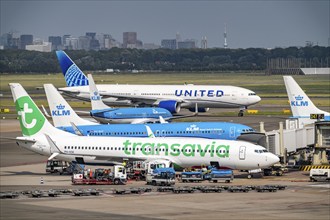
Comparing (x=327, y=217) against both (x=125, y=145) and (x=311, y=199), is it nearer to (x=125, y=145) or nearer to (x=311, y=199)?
(x=311, y=199)

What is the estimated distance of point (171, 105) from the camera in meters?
170

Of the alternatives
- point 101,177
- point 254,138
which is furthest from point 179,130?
point 101,177

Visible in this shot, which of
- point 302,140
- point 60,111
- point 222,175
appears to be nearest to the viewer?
point 222,175

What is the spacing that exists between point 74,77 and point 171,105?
19365 mm

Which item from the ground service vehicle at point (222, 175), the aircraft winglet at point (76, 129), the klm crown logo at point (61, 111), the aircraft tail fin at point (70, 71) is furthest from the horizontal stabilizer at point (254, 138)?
the aircraft tail fin at point (70, 71)

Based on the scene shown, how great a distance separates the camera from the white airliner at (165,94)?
569ft

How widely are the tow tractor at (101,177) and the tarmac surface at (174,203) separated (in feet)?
3.34

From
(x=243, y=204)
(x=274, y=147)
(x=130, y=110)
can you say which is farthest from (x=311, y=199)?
(x=130, y=110)

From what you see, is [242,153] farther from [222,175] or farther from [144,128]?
[144,128]

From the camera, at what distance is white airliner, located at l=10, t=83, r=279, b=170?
284 feet

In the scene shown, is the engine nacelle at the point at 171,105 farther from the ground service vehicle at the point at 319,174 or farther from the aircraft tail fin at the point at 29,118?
the ground service vehicle at the point at 319,174

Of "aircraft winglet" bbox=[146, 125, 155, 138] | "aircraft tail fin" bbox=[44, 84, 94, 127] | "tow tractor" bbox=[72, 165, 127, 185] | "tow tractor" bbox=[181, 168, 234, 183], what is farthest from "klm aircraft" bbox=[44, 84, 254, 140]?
"tow tractor" bbox=[72, 165, 127, 185]

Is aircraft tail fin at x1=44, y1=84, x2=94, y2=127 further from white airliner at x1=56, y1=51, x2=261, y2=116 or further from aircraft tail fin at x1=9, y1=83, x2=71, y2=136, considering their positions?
white airliner at x1=56, y1=51, x2=261, y2=116

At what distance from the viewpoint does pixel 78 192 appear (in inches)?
2940
